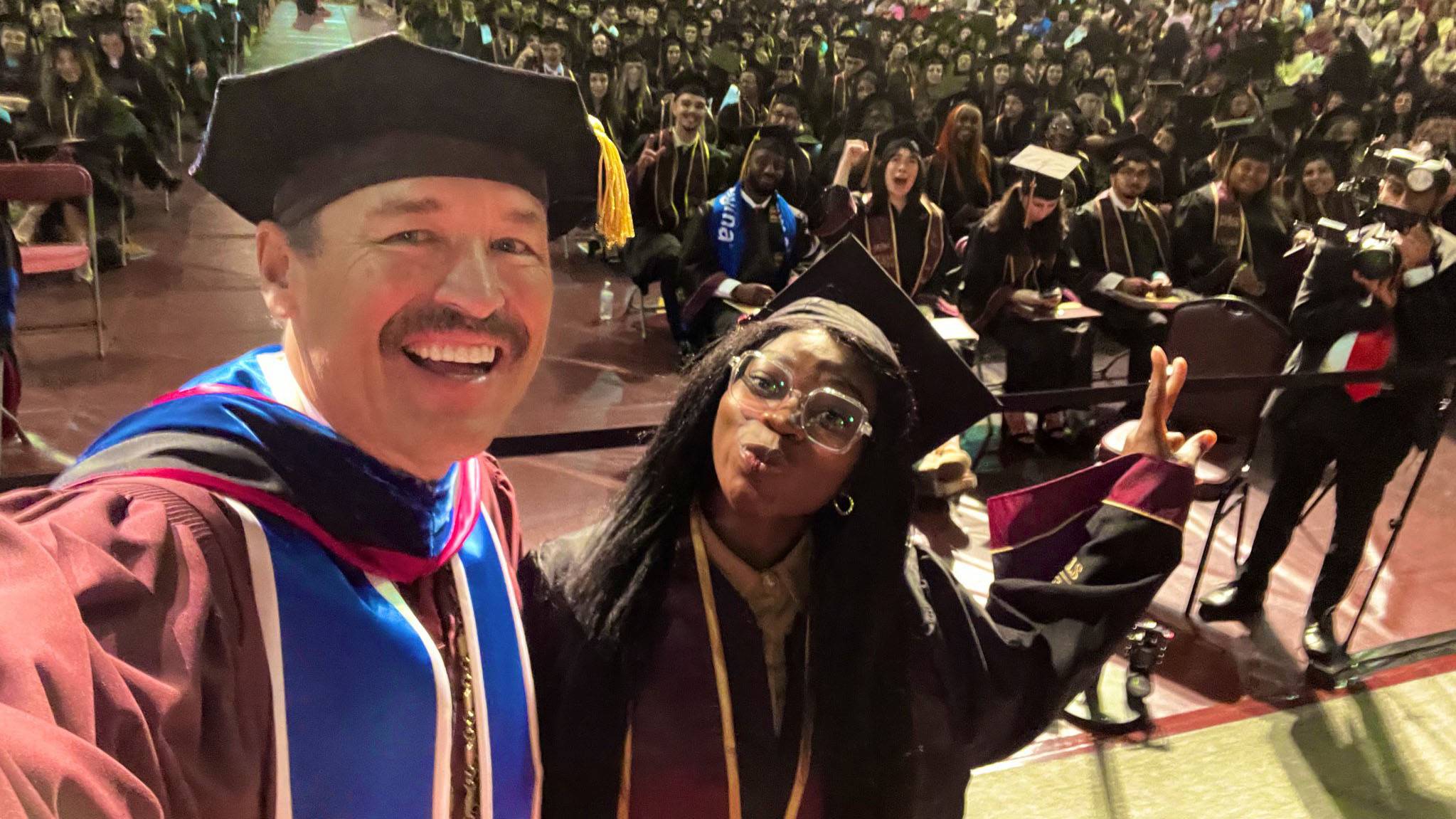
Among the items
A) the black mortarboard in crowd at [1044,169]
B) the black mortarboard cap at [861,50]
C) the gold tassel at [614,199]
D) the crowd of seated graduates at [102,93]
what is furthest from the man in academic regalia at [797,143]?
the crowd of seated graduates at [102,93]

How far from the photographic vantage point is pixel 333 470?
0.89 meters

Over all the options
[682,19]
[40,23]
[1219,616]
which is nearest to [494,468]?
[1219,616]

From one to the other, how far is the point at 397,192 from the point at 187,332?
17.8 feet

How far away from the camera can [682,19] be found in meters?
13.6

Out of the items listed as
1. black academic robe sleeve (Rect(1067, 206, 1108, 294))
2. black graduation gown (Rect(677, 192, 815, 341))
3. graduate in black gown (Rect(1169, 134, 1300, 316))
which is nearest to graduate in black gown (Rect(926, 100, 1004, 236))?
black academic robe sleeve (Rect(1067, 206, 1108, 294))

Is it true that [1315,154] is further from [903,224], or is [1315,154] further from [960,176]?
[903,224]

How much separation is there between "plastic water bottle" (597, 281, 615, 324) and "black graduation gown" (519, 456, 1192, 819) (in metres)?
5.29

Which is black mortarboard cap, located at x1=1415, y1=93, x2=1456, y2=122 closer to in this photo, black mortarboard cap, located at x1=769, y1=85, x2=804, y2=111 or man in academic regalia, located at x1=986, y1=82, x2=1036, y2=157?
man in academic regalia, located at x1=986, y1=82, x2=1036, y2=157

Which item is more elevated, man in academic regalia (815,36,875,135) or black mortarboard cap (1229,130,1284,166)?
black mortarboard cap (1229,130,1284,166)

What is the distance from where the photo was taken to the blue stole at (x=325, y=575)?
2.75ft

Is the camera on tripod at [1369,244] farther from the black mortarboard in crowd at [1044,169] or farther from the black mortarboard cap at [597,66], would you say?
the black mortarboard cap at [597,66]

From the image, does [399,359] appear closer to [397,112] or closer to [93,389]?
[397,112]

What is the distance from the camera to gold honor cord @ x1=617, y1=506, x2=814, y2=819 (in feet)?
3.98

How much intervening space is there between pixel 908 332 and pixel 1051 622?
21.3 inches
